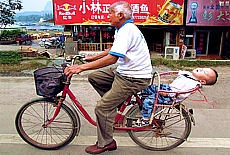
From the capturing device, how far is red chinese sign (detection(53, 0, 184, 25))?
11.9 m

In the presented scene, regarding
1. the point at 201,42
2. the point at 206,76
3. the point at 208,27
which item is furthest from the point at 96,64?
the point at 201,42

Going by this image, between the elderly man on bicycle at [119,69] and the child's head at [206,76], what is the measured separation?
51 cm

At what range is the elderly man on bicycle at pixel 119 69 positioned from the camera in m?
2.01

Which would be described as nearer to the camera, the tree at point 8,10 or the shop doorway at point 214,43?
the tree at point 8,10

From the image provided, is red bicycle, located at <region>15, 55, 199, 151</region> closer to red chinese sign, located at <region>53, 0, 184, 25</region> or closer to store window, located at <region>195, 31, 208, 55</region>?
red chinese sign, located at <region>53, 0, 184, 25</region>

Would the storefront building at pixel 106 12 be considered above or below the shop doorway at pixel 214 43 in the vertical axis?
above

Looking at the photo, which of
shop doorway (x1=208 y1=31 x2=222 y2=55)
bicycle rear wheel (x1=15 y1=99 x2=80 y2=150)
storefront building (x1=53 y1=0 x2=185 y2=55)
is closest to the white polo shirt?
bicycle rear wheel (x1=15 y1=99 x2=80 y2=150)

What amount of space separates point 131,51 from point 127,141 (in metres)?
1.30

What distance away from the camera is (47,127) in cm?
272

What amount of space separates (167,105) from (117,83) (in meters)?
0.61

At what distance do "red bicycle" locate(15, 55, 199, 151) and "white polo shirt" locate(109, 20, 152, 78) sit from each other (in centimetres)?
29

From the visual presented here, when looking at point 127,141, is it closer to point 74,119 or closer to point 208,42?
point 74,119

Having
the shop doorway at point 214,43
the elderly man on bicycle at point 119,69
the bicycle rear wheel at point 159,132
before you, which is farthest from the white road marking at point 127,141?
the shop doorway at point 214,43

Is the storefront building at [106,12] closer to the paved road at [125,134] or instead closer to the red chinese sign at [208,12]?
the red chinese sign at [208,12]
